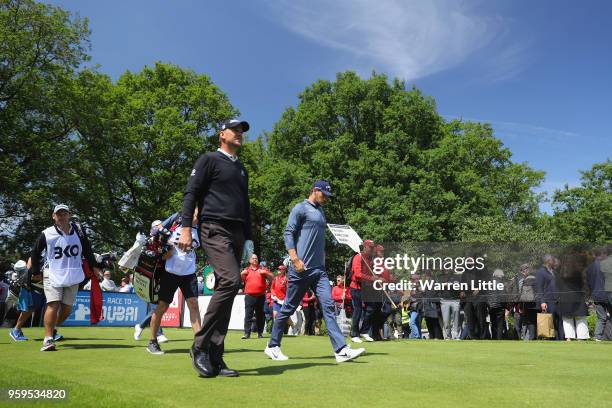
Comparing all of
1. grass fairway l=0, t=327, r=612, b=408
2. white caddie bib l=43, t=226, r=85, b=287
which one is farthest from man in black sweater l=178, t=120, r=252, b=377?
white caddie bib l=43, t=226, r=85, b=287

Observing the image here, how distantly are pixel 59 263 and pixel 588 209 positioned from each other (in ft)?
167

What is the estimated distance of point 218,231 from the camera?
5328 mm

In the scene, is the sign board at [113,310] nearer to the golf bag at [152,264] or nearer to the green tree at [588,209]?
the golf bag at [152,264]

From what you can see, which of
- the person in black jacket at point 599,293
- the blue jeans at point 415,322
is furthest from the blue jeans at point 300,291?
the blue jeans at point 415,322

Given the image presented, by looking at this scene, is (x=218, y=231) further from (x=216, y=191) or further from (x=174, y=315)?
(x=174, y=315)

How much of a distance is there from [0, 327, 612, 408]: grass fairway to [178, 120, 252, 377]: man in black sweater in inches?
11.2

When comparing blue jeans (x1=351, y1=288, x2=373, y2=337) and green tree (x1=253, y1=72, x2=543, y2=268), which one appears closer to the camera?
blue jeans (x1=351, y1=288, x2=373, y2=337)

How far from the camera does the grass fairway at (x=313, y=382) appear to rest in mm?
3941

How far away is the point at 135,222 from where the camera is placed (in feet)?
122

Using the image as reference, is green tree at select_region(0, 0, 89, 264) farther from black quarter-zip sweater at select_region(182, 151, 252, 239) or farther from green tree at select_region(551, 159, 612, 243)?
green tree at select_region(551, 159, 612, 243)

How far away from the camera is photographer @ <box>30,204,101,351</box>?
834cm

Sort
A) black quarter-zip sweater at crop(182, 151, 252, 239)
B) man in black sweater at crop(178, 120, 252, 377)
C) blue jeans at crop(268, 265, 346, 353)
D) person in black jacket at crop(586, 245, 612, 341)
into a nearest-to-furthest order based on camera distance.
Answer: man in black sweater at crop(178, 120, 252, 377) < black quarter-zip sweater at crop(182, 151, 252, 239) < blue jeans at crop(268, 265, 346, 353) < person in black jacket at crop(586, 245, 612, 341)

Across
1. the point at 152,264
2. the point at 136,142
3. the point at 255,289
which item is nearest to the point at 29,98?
the point at 136,142

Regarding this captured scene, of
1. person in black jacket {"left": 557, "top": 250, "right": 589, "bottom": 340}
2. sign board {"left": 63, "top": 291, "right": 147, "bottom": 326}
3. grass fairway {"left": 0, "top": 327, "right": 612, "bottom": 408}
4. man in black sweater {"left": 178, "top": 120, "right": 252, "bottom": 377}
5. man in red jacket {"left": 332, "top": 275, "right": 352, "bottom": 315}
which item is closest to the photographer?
grass fairway {"left": 0, "top": 327, "right": 612, "bottom": 408}
